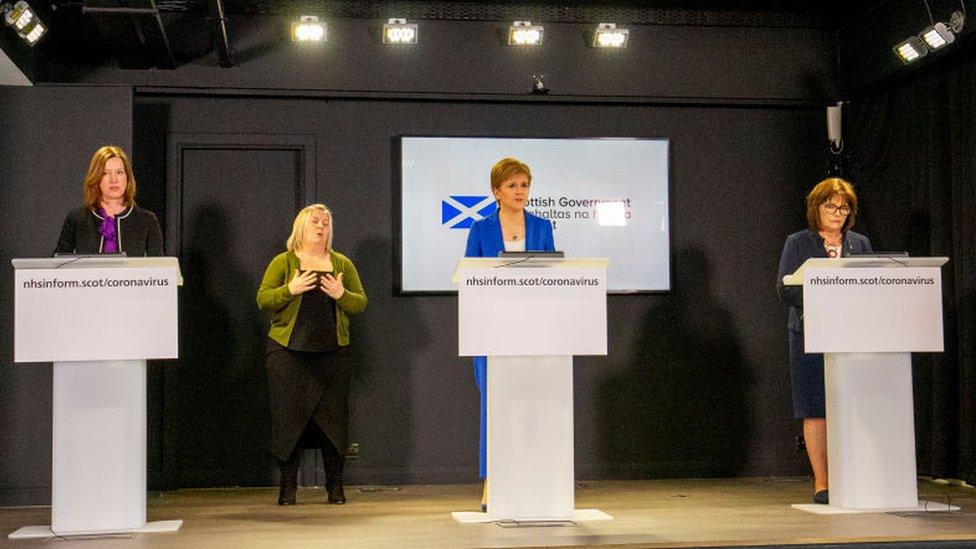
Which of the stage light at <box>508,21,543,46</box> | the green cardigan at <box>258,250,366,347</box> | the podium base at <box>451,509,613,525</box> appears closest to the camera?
the podium base at <box>451,509,613,525</box>

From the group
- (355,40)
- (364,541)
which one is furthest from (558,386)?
(355,40)

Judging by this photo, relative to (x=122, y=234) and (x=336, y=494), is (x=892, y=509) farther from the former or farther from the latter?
(x=122, y=234)

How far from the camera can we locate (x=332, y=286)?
5.50 meters

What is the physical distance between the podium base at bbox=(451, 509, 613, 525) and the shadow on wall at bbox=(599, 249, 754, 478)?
5.87 feet

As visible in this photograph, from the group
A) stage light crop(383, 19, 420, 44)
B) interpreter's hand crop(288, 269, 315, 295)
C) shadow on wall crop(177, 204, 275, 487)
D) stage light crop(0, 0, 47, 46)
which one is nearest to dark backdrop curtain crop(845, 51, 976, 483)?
stage light crop(383, 19, 420, 44)

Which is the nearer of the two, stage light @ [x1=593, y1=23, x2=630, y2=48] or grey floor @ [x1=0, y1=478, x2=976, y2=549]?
grey floor @ [x1=0, y1=478, x2=976, y2=549]

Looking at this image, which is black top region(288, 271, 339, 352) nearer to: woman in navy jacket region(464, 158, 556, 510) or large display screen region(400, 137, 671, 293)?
woman in navy jacket region(464, 158, 556, 510)

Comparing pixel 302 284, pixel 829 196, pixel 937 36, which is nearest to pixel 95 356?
pixel 302 284

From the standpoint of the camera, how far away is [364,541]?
426 centimetres

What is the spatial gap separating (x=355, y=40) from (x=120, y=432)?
10.0 feet

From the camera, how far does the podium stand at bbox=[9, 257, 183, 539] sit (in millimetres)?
4352

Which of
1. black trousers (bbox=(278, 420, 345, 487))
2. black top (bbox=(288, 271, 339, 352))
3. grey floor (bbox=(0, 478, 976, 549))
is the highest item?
black top (bbox=(288, 271, 339, 352))

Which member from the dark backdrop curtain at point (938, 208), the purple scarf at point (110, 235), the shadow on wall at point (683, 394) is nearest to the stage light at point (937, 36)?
the dark backdrop curtain at point (938, 208)

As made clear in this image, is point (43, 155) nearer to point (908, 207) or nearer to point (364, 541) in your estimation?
point (364, 541)
